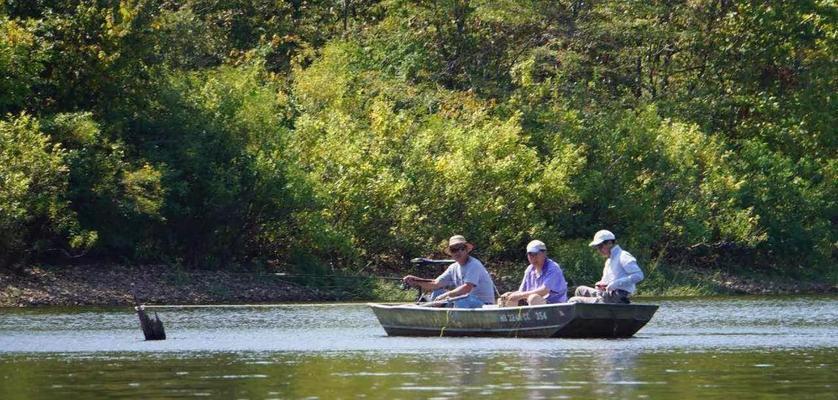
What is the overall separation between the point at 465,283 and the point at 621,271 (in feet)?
9.27

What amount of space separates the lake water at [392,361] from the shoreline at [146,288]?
650cm

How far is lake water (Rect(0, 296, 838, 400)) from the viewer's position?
765 inches

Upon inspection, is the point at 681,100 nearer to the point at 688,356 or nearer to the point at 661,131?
the point at 661,131

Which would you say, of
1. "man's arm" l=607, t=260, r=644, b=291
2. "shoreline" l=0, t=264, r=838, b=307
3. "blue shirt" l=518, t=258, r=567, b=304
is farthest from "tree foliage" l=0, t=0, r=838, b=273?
"man's arm" l=607, t=260, r=644, b=291

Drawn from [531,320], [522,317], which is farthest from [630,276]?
[522,317]

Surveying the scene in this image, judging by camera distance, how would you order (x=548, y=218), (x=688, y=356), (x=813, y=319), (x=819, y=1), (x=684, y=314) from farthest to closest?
(x=819, y=1) < (x=548, y=218) < (x=684, y=314) < (x=813, y=319) < (x=688, y=356)

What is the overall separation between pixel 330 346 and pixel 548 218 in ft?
92.5

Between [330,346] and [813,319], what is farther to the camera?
[813,319]

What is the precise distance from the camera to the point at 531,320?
28281 mm

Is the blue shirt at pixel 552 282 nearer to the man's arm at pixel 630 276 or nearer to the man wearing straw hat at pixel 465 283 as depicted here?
the man wearing straw hat at pixel 465 283

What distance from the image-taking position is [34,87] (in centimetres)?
4628

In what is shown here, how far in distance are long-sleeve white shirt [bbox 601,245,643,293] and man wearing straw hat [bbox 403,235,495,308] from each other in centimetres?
233

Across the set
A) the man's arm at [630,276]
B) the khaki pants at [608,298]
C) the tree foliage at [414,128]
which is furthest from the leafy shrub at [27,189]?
the man's arm at [630,276]

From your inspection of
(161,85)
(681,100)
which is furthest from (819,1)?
(161,85)
